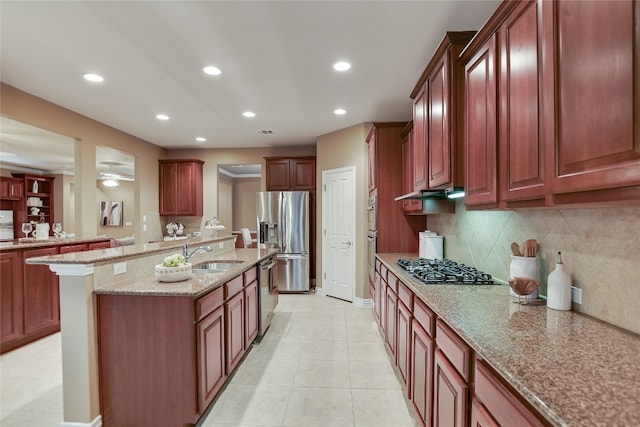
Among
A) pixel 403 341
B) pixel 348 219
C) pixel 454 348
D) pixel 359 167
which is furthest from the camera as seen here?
pixel 348 219

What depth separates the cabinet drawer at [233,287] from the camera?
2.33 meters

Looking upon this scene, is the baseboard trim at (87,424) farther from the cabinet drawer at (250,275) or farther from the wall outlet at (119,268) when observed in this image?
the cabinet drawer at (250,275)

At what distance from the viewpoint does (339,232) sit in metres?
4.88

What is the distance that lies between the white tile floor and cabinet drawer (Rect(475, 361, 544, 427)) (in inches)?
46.3

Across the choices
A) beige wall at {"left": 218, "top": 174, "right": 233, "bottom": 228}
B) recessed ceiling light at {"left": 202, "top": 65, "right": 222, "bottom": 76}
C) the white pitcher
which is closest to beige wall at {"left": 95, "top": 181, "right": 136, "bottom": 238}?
beige wall at {"left": 218, "top": 174, "right": 233, "bottom": 228}

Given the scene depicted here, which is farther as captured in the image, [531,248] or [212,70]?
[212,70]

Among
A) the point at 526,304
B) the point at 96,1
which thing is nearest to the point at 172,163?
the point at 96,1

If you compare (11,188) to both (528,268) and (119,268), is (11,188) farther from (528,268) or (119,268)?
(528,268)

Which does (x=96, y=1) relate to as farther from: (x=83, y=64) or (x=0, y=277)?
(x=0, y=277)

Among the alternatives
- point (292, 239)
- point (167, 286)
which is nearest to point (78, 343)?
point (167, 286)

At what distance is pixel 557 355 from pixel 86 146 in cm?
532

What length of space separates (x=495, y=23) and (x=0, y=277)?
15.0 ft

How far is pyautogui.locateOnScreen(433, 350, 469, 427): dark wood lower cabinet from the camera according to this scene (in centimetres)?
120

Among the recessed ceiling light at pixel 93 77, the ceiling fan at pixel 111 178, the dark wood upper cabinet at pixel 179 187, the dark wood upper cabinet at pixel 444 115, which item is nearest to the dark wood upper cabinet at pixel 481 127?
the dark wood upper cabinet at pixel 444 115
